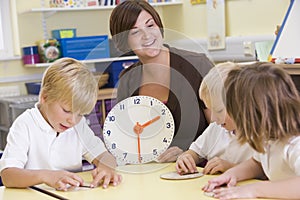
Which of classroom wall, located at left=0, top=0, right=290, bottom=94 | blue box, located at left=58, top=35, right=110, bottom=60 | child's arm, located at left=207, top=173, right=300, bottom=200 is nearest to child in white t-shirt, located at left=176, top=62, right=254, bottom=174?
child's arm, located at left=207, top=173, right=300, bottom=200

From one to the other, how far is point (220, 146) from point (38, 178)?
623 mm

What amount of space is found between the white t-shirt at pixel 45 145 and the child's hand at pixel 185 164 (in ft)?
0.82

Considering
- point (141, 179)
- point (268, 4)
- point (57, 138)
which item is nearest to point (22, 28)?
point (268, 4)

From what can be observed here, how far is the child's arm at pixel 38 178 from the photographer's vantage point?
164 centimetres

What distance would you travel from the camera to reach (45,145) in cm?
189

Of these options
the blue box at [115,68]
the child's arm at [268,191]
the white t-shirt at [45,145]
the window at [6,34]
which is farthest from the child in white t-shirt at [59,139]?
the window at [6,34]

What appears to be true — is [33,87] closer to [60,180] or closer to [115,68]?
[115,68]

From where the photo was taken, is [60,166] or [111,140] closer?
[111,140]

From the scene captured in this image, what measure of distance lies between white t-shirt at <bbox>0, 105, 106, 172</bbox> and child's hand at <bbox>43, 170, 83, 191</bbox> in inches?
5.7

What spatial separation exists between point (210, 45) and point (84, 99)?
2.28m

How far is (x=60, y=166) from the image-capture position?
1.94 metres

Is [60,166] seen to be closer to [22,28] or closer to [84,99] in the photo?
[84,99]

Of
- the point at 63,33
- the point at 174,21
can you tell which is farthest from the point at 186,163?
the point at 174,21

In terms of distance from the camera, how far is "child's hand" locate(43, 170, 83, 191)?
5.36 feet
